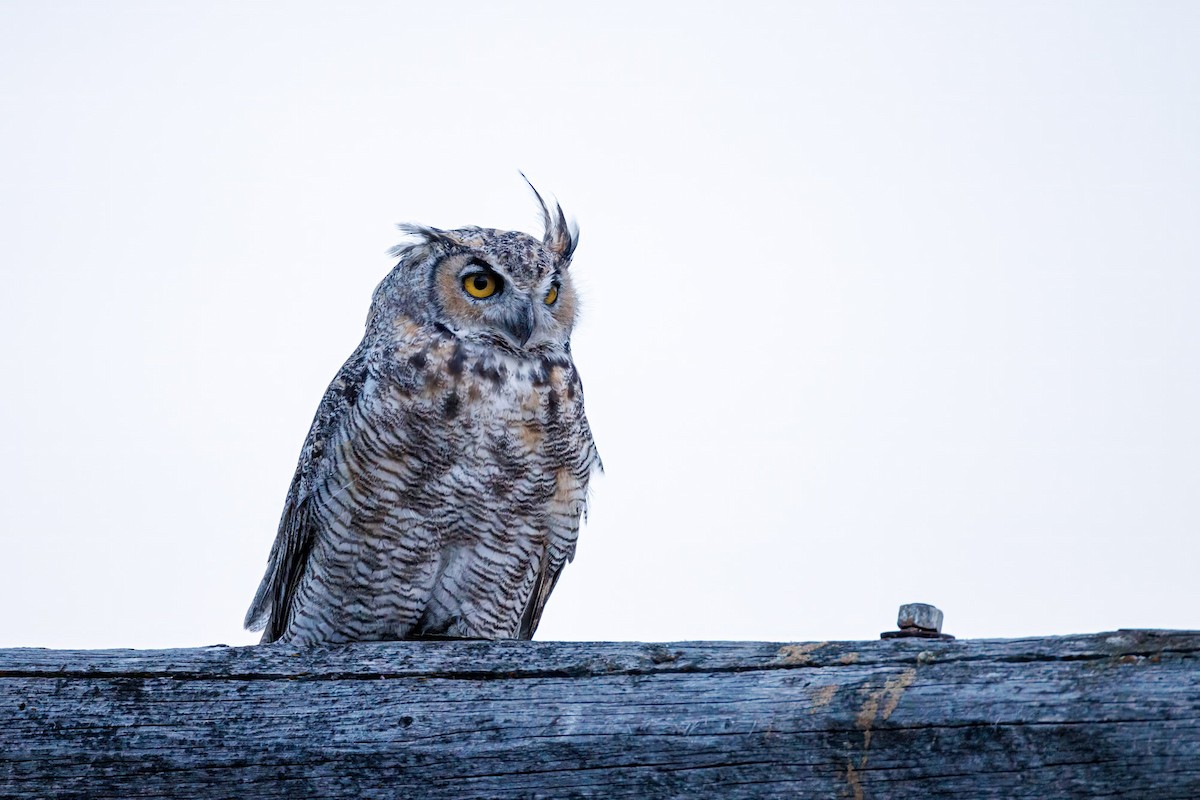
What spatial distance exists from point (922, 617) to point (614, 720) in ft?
1.60

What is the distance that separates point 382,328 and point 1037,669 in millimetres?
2495

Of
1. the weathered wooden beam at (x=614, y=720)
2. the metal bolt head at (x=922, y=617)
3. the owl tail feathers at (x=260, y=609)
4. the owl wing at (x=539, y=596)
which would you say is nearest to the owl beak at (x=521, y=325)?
the owl wing at (x=539, y=596)

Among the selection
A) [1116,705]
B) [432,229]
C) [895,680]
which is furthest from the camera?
[432,229]

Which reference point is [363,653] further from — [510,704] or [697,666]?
[697,666]

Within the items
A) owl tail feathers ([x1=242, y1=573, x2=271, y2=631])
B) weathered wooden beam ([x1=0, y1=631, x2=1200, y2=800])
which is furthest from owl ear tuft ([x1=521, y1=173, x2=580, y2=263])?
weathered wooden beam ([x1=0, y1=631, x2=1200, y2=800])

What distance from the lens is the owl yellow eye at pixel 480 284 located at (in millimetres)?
3842

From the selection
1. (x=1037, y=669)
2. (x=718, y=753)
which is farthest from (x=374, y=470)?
(x=1037, y=669)

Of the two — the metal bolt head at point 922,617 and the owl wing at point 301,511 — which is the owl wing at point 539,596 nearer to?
the owl wing at point 301,511

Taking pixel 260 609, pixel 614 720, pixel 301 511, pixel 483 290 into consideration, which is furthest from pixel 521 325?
pixel 614 720

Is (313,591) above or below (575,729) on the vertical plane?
above

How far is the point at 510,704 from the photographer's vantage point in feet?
6.37

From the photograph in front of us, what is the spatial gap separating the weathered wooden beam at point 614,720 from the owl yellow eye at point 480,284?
71.5 inches

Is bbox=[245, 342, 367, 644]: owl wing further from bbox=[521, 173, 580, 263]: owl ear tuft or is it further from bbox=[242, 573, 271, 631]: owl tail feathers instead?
bbox=[521, 173, 580, 263]: owl ear tuft

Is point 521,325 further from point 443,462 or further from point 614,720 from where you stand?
point 614,720
